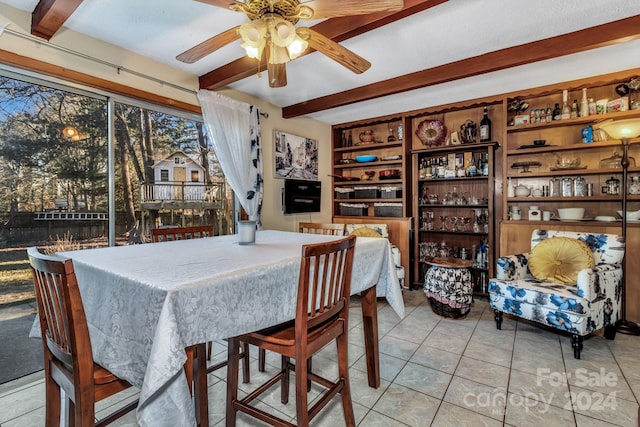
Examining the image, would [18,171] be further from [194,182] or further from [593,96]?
[593,96]

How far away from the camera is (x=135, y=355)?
1.02 m

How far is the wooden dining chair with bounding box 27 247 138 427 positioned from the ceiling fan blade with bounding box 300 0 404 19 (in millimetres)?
1528

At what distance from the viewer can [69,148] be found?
234cm

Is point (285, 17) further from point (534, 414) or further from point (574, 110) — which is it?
point (574, 110)

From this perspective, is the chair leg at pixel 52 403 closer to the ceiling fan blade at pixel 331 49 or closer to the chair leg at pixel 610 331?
the ceiling fan blade at pixel 331 49

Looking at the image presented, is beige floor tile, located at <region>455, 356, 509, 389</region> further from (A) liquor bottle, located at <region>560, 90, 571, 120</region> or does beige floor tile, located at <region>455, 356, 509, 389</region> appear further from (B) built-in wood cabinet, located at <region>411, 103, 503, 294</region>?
(A) liquor bottle, located at <region>560, 90, 571, 120</region>

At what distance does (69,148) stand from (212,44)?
4.78 feet

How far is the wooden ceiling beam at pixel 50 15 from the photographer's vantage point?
1.81m

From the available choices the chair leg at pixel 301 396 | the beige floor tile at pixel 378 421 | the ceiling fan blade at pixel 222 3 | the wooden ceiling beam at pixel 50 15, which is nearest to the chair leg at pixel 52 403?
the chair leg at pixel 301 396

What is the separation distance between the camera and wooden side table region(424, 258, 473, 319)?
2.97 metres

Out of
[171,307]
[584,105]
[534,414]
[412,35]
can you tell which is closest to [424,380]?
[534,414]

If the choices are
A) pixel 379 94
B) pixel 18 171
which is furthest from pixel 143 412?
pixel 379 94

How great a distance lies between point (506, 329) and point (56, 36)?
422 cm

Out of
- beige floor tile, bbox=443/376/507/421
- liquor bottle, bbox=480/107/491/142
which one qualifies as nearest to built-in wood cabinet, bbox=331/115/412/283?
liquor bottle, bbox=480/107/491/142
